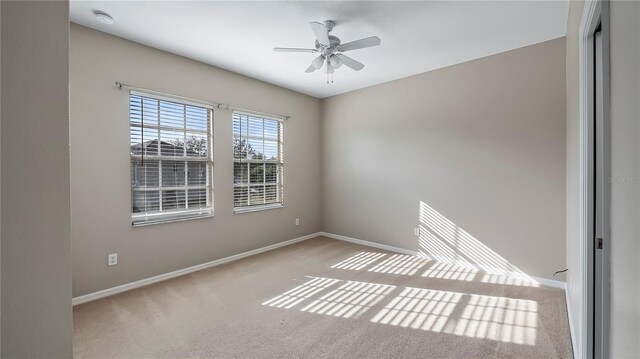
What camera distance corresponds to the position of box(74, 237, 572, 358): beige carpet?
208cm

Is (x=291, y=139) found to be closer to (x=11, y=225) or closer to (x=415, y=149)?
(x=415, y=149)

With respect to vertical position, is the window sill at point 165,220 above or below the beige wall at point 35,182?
below

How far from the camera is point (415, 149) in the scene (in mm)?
4230

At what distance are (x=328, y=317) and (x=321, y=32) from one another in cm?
256

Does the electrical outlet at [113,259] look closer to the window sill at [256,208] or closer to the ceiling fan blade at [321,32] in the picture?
the window sill at [256,208]

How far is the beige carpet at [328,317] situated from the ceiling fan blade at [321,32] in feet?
8.40

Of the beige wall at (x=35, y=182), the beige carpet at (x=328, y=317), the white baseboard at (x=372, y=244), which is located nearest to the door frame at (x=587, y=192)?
the beige carpet at (x=328, y=317)

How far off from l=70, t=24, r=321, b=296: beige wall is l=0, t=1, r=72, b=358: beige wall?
270cm

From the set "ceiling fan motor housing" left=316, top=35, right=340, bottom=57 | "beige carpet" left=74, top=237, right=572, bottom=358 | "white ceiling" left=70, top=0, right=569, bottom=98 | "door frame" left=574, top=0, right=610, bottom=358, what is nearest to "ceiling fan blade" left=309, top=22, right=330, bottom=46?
"ceiling fan motor housing" left=316, top=35, right=340, bottom=57

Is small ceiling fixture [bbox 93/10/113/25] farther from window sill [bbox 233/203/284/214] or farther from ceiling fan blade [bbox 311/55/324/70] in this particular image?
window sill [bbox 233/203/284/214]

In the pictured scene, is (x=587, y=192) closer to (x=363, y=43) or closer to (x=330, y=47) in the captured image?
(x=363, y=43)

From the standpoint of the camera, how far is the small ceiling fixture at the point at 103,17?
8.30ft

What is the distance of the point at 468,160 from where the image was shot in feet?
12.2

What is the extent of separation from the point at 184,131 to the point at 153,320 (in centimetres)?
219
